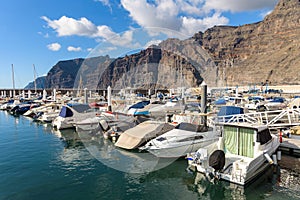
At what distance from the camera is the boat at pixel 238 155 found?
33.4 ft

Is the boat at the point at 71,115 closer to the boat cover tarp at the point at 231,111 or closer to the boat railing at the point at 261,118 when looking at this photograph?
the boat cover tarp at the point at 231,111

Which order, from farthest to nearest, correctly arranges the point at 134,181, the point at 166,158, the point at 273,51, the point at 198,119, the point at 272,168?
1. the point at 273,51
2. the point at 198,119
3. the point at 166,158
4. the point at 272,168
5. the point at 134,181

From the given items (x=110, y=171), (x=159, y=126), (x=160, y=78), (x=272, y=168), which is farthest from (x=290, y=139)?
(x=110, y=171)

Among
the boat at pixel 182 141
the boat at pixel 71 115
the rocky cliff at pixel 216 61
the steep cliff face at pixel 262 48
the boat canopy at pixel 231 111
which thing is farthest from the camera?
the steep cliff face at pixel 262 48

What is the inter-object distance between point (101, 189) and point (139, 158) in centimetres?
437

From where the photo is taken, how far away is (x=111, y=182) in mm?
10484

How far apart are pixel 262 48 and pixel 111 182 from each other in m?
177

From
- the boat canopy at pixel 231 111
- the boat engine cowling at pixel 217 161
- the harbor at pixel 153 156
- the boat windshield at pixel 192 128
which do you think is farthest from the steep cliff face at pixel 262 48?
the boat engine cowling at pixel 217 161

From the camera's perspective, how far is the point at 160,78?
14289mm

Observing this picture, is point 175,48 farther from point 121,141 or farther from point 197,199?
point 121,141

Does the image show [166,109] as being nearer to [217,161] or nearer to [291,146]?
[291,146]

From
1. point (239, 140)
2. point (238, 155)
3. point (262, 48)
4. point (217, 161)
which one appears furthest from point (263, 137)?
point (262, 48)

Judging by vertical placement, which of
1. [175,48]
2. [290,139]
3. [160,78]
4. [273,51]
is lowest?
[290,139]

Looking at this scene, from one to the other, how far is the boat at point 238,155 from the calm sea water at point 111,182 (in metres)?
0.45
